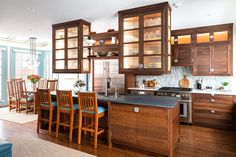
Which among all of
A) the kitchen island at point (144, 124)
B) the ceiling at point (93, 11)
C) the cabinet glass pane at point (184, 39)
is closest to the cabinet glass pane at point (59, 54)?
the ceiling at point (93, 11)

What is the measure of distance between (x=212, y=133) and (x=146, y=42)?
107 inches

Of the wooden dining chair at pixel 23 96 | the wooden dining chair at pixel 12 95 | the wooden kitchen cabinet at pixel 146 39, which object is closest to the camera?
the wooden kitchen cabinet at pixel 146 39

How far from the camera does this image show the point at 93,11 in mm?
3533

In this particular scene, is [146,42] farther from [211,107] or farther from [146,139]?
[211,107]

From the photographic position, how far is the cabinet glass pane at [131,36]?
3442 mm

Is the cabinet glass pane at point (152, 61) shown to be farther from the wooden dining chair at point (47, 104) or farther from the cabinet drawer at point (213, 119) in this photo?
the wooden dining chair at point (47, 104)

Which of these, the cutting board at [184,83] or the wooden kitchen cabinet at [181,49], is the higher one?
the wooden kitchen cabinet at [181,49]

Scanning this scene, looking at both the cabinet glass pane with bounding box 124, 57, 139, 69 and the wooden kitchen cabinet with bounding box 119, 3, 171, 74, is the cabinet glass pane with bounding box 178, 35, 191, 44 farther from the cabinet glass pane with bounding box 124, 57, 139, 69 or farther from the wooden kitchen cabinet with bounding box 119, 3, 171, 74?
the cabinet glass pane with bounding box 124, 57, 139, 69

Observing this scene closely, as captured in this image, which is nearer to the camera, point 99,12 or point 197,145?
point 197,145

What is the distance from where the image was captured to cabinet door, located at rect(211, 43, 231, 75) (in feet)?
14.0

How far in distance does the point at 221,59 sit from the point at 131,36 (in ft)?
8.85

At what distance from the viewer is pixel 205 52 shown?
4.52 meters

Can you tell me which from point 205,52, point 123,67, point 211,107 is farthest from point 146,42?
point 211,107

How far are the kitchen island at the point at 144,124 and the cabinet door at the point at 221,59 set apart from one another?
96.7 inches
